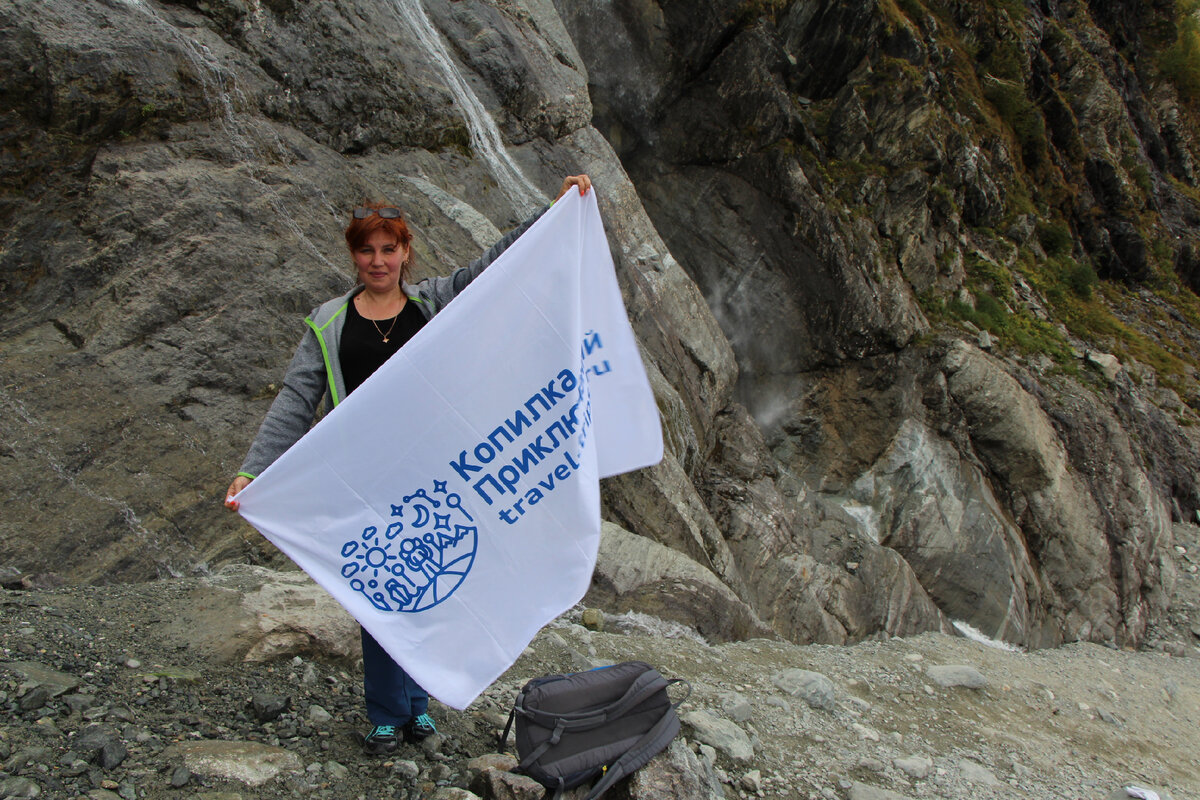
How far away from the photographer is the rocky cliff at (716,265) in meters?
5.52

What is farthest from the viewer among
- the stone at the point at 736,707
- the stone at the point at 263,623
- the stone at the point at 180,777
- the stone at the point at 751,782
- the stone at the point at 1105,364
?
the stone at the point at 1105,364

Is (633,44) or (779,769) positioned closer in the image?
(779,769)

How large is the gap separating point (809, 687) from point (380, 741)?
13.1 ft

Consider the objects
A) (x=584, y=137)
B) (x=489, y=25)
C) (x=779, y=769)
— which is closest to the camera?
(x=779, y=769)

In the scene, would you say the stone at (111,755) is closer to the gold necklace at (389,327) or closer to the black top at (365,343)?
the black top at (365,343)

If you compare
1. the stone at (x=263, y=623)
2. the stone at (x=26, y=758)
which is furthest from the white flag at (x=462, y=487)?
the stone at (x=263, y=623)

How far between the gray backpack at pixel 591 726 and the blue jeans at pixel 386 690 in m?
0.47

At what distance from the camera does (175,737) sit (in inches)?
120

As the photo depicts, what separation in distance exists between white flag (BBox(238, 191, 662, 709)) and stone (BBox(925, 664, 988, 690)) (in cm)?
617

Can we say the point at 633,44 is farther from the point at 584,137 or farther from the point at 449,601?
the point at 449,601

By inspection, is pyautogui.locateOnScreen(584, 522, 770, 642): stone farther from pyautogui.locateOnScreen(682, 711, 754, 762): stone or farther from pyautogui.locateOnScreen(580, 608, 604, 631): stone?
pyautogui.locateOnScreen(682, 711, 754, 762): stone

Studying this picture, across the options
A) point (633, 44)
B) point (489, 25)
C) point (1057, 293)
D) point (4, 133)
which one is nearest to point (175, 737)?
point (4, 133)

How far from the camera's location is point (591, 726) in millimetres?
3270

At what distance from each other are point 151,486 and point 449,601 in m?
3.49
